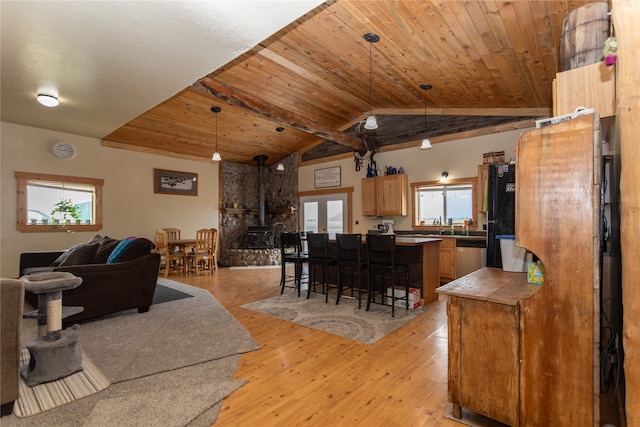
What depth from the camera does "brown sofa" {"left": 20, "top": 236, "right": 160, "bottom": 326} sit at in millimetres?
3502

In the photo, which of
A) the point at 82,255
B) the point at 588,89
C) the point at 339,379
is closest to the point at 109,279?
the point at 82,255

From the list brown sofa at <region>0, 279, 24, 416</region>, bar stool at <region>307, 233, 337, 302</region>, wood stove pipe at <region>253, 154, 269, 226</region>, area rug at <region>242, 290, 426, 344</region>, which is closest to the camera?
brown sofa at <region>0, 279, 24, 416</region>

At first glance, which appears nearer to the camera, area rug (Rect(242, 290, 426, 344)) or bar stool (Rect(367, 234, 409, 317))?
area rug (Rect(242, 290, 426, 344))

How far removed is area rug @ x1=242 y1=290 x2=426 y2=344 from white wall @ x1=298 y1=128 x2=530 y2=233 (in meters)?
3.10

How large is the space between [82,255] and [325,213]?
5.30 metres

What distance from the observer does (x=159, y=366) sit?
100 inches

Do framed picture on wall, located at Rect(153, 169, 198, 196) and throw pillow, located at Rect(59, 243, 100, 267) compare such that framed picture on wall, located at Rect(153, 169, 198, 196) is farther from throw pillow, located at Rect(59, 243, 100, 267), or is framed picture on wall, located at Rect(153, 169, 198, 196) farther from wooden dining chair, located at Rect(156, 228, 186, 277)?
throw pillow, located at Rect(59, 243, 100, 267)

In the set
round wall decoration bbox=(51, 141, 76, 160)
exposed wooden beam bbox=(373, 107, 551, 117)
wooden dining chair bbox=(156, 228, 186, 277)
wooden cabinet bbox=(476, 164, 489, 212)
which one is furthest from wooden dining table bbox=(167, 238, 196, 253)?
wooden cabinet bbox=(476, 164, 489, 212)

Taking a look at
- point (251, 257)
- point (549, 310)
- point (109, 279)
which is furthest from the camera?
point (251, 257)

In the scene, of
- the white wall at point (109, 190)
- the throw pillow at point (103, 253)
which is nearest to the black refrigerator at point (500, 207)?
the throw pillow at point (103, 253)

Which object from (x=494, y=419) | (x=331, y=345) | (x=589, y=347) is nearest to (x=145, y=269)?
(x=331, y=345)

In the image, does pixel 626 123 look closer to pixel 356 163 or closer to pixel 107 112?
pixel 107 112

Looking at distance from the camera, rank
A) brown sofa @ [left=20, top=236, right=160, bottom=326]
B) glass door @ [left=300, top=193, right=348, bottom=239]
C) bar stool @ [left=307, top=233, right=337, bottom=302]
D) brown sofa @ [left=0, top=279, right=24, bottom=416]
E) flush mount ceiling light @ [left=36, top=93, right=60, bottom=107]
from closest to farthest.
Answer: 1. brown sofa @ [left=0, top=279, right=24, bottom=416]
2. brown sofa @ [left=20, top=236, right=160, bottom=326]
3. flush mount ceiling light @ [left=36, top=93, right=60, bottom=107]
4. bar stool @ [left=307, top=233, right=337, bottom=302]
5. glass door @ [left=300, top=193, right=348, bottom=239]

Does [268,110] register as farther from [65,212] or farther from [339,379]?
[339,379]
